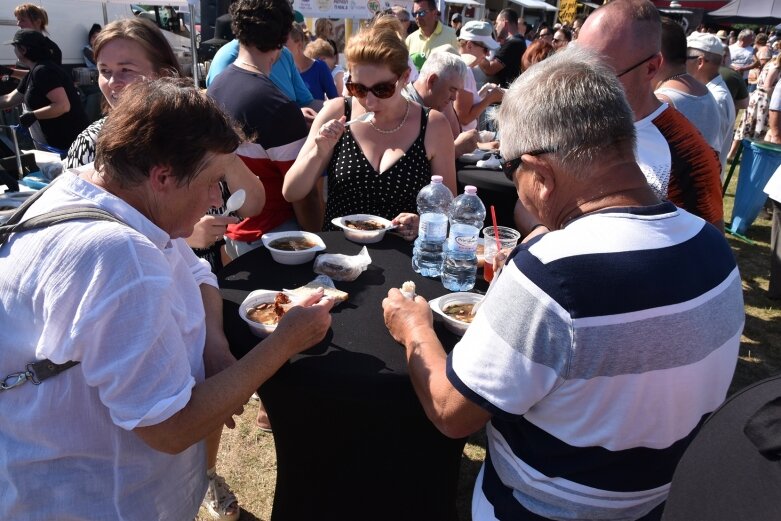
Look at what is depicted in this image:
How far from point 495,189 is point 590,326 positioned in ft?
8.55

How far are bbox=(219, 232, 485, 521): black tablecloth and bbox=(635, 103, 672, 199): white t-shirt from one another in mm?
797

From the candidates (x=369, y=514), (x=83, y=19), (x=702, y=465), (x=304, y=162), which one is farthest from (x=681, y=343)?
(x=83, y=19)

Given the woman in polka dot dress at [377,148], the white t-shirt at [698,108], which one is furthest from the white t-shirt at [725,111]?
the woman in polka dot dress at [377,148]

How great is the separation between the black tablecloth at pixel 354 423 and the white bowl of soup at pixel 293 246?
10 centimetres

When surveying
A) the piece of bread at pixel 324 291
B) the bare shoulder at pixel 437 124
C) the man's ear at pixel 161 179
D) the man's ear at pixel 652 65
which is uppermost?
the man's ear at pixel 652 65

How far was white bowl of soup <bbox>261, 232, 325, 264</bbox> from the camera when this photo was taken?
2078 mm

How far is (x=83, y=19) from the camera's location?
1086cm

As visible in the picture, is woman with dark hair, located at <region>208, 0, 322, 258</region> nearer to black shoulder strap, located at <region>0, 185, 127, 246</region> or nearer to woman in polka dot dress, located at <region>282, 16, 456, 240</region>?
woman in polka dot dress, located at <region>282, 16, 456, 240</region>

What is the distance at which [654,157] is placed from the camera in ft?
6.77

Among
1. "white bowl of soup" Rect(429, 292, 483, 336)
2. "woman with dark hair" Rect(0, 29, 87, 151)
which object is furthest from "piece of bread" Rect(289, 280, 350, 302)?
"woman with dark hair" Rect(0, 29, 87, 151)

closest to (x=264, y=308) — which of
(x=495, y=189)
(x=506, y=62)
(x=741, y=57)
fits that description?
(x=495, y=189)

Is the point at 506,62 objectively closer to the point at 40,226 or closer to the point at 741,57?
the point at 40,226

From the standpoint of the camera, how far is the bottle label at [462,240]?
1951 millimetres

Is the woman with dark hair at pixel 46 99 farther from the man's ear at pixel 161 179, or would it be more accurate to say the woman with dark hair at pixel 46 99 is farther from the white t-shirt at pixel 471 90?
the man's ear at pixel 161 179
